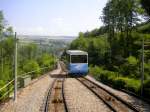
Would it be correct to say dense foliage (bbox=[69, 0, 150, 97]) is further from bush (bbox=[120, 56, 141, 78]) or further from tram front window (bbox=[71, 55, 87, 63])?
bush (bbox=[120, 56, 141, 78])

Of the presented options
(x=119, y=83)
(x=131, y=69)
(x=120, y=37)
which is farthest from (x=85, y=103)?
(x=120, y=37)

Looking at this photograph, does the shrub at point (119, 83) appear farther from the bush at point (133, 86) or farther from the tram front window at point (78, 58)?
the tram front window at point (78, 58)

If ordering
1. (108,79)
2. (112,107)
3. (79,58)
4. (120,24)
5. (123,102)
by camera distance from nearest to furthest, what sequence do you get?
(112,107) < (123,102) < (108,79) < (79,58) < (120,24)

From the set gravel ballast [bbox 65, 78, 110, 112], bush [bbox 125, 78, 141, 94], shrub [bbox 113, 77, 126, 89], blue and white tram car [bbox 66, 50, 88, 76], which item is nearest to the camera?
gravel ballast [bbox 65, 78, 110, 112]

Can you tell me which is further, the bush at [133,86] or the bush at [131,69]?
the bush at [131,69]

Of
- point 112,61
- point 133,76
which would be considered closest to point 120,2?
point 112,61

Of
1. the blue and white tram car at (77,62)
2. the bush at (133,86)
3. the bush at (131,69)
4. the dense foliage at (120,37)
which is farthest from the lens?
the dense foliage at (120,37)

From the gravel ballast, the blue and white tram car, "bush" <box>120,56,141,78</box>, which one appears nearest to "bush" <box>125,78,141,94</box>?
the gravel ballast

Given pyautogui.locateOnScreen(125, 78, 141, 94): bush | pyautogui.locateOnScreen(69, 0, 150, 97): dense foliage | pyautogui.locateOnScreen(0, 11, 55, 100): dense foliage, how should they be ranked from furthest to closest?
pyautogui.locateOnScreen(69, 0, 150, 97): dense foliage → pyautogui.locateOnScreen(0, 11, 55, 100): dense foliage → pyautogui.locateOnScreen(125, 78, 141, 94): bush

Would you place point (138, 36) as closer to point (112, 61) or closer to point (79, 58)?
point (112, 61)

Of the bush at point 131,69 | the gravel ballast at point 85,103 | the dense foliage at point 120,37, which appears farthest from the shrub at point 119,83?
the dense foliage at point 120,37

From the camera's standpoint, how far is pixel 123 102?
22.8m

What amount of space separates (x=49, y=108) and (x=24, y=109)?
1.37m

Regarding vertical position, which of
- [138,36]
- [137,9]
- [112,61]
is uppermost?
[137,9]
